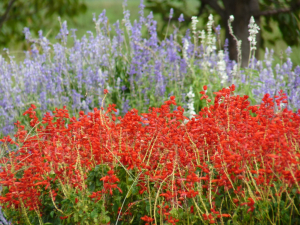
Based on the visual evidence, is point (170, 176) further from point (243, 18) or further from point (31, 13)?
point (31, 13)

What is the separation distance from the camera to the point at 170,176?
7.98 ft

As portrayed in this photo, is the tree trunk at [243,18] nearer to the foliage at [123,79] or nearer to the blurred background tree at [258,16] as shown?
the blurred background tree at [258,16]

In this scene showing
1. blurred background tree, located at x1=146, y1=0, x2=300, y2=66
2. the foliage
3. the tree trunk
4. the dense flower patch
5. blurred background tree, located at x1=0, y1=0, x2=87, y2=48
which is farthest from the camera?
blurred background tree, located at x1=0, y1=0, x2=87, y2=48

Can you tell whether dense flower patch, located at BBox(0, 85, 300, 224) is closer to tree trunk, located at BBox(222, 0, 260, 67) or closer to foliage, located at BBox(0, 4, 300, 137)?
foliage, located at BBox(0, 4, 300, 137)


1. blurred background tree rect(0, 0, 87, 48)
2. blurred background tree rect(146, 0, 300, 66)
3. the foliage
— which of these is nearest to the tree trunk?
blurred background tree rect(146, 0, 300, 66)

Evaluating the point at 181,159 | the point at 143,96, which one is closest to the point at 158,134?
the point at 181,159

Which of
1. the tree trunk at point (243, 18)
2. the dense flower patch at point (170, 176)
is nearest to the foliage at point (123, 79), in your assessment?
the tree trunk at point (243, 18)

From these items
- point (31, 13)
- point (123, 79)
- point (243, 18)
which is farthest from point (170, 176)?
point (31, 13)

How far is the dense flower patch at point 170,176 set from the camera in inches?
87.3

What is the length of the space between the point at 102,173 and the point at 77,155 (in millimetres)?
256

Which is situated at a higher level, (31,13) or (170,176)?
(31,13)

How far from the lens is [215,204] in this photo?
2336 millimetres

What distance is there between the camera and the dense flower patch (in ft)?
7.27

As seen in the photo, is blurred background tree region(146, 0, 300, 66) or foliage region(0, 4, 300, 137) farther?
blurred background tree region(146, 0, 300, 66)
